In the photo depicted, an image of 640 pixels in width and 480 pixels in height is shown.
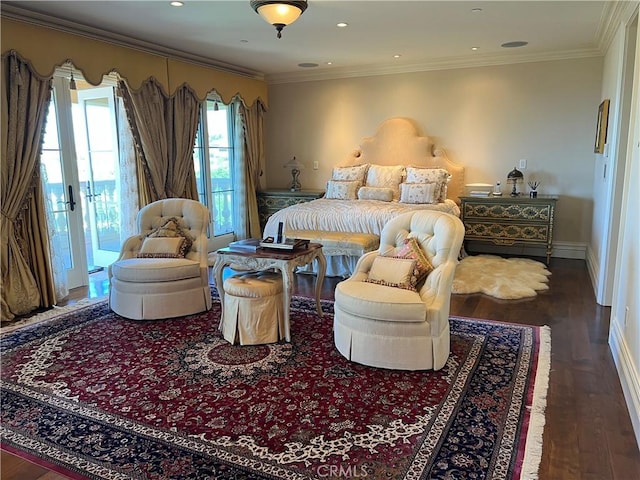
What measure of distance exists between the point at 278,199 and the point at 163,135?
226cm

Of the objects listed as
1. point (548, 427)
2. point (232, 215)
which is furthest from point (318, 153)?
point (548, 427)

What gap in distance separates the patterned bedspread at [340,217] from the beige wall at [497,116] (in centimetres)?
146

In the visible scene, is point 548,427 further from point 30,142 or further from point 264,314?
point 30,142

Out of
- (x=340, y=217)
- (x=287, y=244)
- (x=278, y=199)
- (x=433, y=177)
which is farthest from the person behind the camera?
(x=278, y=199)

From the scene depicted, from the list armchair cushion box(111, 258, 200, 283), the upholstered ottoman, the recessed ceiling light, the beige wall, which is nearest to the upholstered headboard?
the beige wall

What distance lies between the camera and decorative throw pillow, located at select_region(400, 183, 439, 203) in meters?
5.95

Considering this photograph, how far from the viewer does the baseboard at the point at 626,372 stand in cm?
241

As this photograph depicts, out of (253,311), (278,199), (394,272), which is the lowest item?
(253,311)

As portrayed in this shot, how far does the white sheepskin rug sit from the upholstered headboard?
1.14 m

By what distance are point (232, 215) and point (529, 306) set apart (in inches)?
182

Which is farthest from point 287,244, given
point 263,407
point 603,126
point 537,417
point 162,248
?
point 603,126

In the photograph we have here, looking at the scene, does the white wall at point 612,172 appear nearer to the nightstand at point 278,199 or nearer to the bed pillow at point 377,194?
the bed pillow at point 377,194

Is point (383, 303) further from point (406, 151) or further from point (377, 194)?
point (406, 151)

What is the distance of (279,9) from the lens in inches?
132
